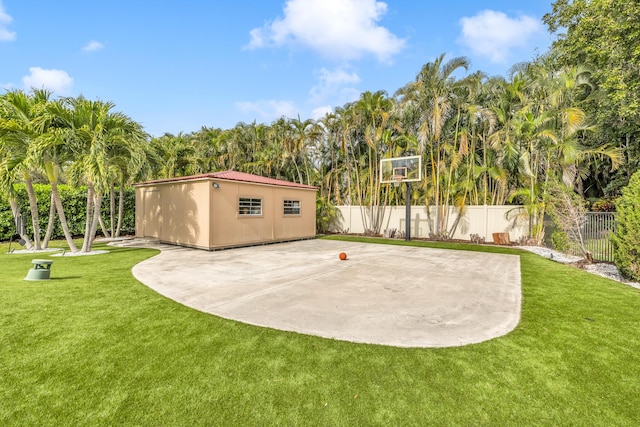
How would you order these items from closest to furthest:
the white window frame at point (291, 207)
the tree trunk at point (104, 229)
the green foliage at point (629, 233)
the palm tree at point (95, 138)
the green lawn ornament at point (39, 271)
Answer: the green lawn ornament at point (39, 271), the green foliage at point (629, 233), the palm tree at point (95, 138), the tree trunk at point (104, 229), the white window frame at point (291, 207)

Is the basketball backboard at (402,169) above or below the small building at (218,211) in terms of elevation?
above

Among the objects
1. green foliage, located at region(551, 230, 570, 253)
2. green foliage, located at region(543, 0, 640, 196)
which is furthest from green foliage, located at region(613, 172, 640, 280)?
green foliage, located at region(543, 0, 640, 196)

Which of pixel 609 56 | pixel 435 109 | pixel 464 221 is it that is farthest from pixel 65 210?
pixel 609 56

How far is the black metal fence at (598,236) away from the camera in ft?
24.8

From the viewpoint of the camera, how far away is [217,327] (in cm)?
337

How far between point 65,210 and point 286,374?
13.6 m

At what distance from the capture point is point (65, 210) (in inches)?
460

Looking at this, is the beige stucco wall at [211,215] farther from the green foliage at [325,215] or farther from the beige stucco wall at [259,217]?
the green foliage at [325,215]

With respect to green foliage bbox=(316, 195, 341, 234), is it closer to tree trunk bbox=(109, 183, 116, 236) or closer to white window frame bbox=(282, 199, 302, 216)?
white window frame bbox=(282, 199, 302, 216)

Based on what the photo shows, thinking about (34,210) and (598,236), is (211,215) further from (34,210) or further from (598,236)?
(598,236)

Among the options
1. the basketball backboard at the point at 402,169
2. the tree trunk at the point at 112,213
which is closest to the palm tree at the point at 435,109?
the basketball backboard at the point at 402,169

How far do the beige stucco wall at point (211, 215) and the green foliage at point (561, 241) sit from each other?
31.0 feet

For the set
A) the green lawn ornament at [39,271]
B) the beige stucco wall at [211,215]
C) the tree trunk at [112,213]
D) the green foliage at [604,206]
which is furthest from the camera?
the tree trunk at [112,213]

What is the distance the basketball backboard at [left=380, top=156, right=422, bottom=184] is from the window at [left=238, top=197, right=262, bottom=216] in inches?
229
